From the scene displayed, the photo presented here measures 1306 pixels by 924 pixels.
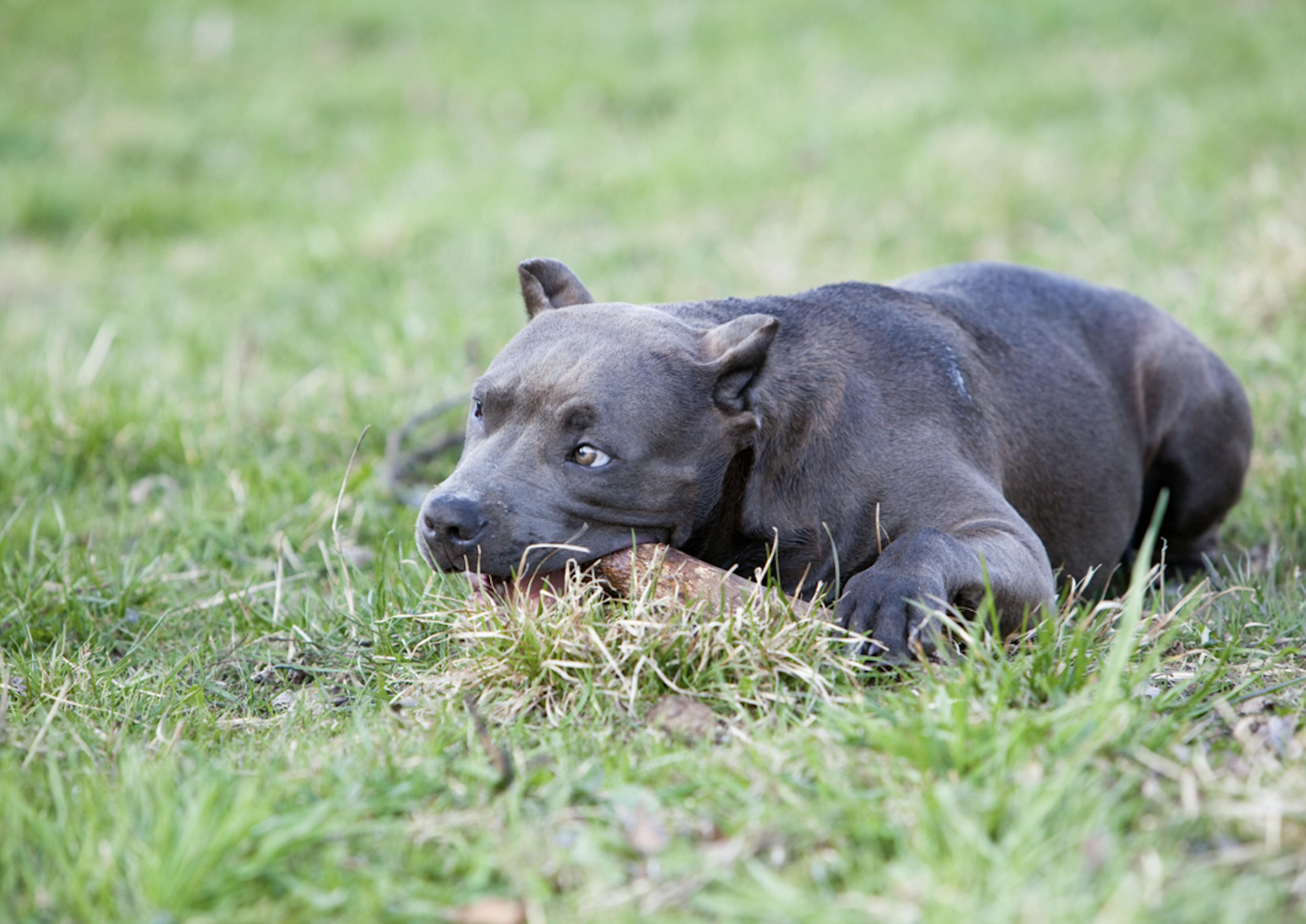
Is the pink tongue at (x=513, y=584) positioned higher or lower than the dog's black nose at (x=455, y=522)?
lower

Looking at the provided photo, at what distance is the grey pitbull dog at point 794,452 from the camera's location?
11.2 feet

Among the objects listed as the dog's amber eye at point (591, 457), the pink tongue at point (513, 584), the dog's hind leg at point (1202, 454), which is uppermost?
the dog's amber eye at point (591, 457)

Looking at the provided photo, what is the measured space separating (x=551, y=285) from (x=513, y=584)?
4.00ft

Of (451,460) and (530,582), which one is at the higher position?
(530,582)

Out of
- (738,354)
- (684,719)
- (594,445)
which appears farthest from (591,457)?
(684,719)

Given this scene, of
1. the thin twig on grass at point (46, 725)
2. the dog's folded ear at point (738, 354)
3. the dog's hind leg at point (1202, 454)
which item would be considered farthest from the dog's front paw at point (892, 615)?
the dog's hind leg at point (1202, 454)

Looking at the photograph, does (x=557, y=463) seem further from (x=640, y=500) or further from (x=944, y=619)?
(x=944, y=619)

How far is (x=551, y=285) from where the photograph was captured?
426 cm

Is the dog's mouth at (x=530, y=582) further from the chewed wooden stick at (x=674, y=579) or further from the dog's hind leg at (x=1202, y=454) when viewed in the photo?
the dog's hind leg at (x=1202, y=454)

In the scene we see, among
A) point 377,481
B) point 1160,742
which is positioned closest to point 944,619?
point 1160,742

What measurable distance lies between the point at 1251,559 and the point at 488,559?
319cm

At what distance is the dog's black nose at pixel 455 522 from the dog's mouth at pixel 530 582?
0.35ft

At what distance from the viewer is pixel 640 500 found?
11.7 ft

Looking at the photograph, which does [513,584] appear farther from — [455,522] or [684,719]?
[684,719]
